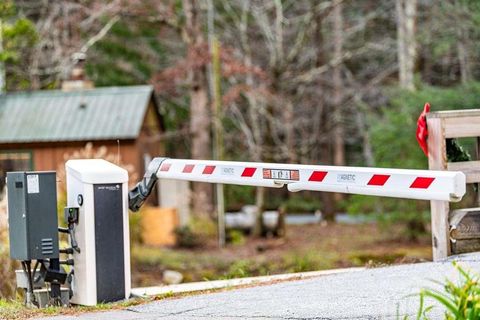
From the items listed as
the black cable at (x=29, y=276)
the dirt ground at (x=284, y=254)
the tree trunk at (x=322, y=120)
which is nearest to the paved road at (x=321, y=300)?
the black cable at (x=29, y=276)

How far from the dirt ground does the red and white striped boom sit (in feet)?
26.4

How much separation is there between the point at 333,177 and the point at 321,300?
37.5 inches

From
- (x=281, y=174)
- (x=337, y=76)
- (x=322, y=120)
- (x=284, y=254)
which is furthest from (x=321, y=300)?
(x=337, y=76)

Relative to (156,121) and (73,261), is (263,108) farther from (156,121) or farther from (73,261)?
(73,261)

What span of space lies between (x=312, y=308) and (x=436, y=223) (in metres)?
2.92

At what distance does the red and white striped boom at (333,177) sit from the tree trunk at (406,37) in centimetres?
2122

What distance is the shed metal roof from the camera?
84.8ft

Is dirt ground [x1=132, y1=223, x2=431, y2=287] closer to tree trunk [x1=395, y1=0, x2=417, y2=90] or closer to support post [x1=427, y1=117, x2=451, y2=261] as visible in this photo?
tree trunk [x1=395, y1=0, x2=417, y2=90]

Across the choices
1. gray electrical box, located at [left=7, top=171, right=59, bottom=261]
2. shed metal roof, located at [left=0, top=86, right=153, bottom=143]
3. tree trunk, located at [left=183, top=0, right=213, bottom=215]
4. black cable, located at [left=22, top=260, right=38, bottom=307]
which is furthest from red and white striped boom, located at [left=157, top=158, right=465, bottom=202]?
tree trunk, located at [left=183, top=0, right=213, bottom=215]

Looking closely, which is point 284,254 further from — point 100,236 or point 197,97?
point 100,236

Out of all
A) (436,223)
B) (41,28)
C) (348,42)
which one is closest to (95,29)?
(41,28)

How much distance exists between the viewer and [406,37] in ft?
103

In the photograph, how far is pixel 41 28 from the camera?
31.0 m

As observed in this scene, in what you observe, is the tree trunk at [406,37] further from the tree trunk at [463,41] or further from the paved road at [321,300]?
the paved road at [321,300]
